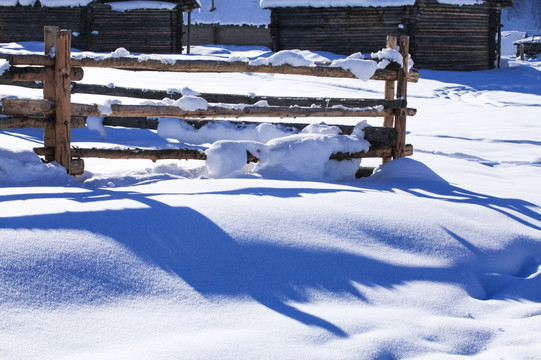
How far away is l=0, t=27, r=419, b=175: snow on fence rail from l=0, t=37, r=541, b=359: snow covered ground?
243 mm

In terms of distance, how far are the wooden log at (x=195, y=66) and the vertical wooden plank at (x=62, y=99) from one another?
9cm

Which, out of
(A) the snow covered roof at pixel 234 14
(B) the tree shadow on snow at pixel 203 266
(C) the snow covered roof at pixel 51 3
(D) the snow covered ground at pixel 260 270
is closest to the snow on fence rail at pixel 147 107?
(D) the snow covered ground at pixel 260 270

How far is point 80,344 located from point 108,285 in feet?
1.45

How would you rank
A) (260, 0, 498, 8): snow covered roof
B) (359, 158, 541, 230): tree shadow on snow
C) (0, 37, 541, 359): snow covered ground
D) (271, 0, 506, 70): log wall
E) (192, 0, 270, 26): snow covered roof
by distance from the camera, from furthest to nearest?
(192, 0, 270, 26): snow covered roof < (271, 0, 506, 70): log wall < (260, 0, 498, 8): snow covered roof < (359, 158, 541, 230): tree shadow on snow < (0, 37, 541, 359): snow covered ground

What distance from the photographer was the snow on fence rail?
4.73 metres

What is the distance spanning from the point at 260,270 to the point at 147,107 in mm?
2516

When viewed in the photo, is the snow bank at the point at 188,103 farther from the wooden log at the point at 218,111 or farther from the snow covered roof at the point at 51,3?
the snow covered roof at the point at 51,3

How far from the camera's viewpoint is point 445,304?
3045mm

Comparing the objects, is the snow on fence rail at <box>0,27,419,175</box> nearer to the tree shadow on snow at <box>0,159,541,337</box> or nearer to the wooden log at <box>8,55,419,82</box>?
the wooden log at <box>8,55,419,82</box>

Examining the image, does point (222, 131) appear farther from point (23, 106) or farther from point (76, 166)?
point (23, 106)

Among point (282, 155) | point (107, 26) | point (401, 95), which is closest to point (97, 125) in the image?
point (282, 155)

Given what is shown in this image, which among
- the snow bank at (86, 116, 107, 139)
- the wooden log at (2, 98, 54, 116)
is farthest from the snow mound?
the snow bank at (86, 116, 107, 139)

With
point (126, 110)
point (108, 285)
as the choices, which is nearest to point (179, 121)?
point (126, 110)

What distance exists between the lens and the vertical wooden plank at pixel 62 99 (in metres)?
4.73
